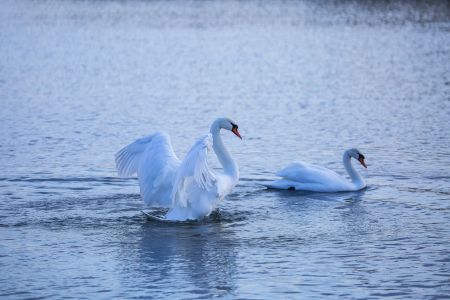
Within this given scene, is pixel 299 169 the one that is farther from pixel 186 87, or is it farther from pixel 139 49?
pixel 139 49

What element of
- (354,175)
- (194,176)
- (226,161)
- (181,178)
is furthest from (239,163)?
(194,176)

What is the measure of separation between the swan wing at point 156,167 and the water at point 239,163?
348 millimetres

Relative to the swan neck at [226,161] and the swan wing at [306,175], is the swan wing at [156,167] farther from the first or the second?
the swan wing at [306,175]

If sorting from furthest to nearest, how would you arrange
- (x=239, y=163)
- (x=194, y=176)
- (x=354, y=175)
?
1. (x=239, y=163)
2. (x=354, y=175)
3. (x=194, y=176)

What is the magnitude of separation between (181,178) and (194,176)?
25 cm

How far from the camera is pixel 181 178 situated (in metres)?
11.1

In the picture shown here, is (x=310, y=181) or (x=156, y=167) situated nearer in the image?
(x=156, y=167)

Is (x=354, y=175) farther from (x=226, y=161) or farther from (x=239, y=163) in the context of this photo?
(x=226, y=161)

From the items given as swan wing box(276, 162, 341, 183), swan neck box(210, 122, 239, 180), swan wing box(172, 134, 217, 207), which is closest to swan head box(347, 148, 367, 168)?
swan wing box(276, 162, 341, 183)

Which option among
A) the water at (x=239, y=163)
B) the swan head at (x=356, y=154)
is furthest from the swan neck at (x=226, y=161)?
the swan head at (x=356, y=154)

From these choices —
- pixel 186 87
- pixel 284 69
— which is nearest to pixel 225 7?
pixel 284 69

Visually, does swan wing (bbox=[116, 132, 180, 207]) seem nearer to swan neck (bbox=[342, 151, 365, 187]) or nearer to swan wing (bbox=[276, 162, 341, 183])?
swan wing (bbox=[276, 162, 341, 183])

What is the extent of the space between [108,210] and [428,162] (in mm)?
5283

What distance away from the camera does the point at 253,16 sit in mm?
51344
